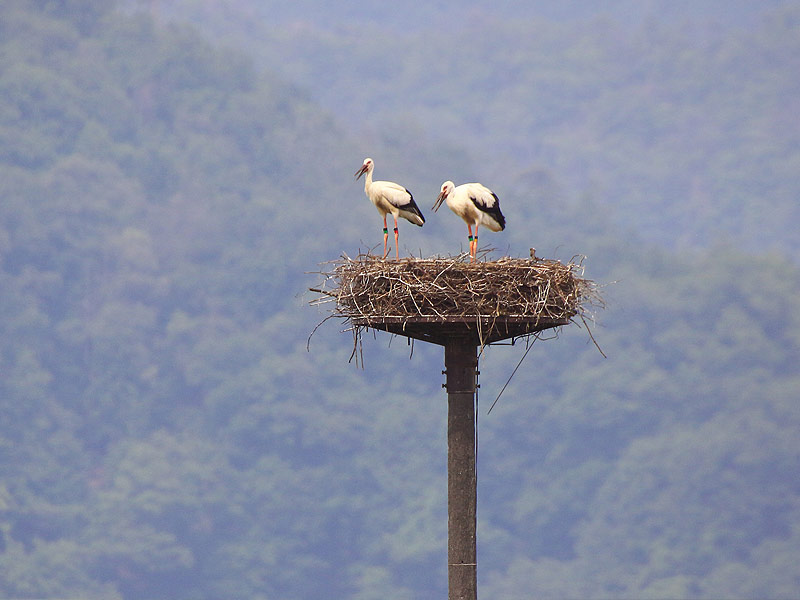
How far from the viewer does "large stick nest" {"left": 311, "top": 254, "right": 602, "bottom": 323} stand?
1160 cm

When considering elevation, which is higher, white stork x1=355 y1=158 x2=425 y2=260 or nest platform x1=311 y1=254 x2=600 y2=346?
white stork x1=355 y1=158 x2=425 y2=260

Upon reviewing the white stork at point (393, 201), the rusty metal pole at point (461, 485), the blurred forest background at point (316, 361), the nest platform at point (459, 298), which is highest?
the blurred forest background at point (316, 361)

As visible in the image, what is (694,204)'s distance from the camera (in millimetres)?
97312

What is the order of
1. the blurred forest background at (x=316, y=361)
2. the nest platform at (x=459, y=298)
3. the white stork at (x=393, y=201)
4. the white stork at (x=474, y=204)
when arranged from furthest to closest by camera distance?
the blurred forest background at (x=316, y=361) < the white stork at (x=393, y=201) < the white stork at (x=474, y=204) < the nest platform at (x=459, y=298)

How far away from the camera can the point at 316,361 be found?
72.5 metres

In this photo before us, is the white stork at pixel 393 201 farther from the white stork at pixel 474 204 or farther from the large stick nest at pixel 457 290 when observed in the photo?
the large stick nest at pixel 457 290

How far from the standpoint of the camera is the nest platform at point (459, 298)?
11586mm

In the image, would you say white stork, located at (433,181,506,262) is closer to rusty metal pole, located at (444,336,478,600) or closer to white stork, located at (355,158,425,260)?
white stork, located at (355,158,425,260)

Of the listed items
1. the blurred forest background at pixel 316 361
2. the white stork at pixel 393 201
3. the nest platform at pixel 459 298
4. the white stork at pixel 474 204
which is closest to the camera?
the nest platform at pixel 459 298

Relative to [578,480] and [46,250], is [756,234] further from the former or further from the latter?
[46,250]

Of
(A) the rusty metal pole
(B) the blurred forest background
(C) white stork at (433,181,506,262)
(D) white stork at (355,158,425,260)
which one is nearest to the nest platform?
(A) the rusty metal pole

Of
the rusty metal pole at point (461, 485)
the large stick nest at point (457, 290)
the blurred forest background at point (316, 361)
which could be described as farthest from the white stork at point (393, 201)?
the blurred forest background at point (316, 361)

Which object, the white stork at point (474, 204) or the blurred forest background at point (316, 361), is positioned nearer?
the white stork at point (474, 204)

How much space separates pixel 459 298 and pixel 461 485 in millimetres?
1474
